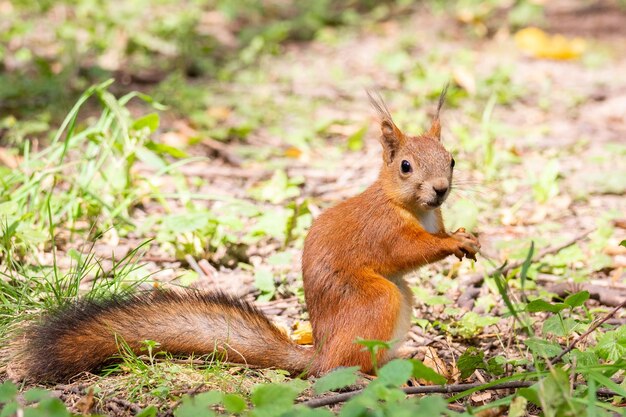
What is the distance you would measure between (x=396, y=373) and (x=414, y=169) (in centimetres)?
100

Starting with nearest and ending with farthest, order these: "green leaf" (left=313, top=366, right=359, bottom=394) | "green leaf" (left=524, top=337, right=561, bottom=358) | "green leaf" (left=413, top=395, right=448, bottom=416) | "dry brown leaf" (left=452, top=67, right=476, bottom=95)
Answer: "green leaf" (left=413, top=395, right=448, bottom=416) → "green leaf" (left=313, top=366, right=359, bottom=394) → "green leaf" (left=524, top=337, right=561, bottom=358) → "dry brown leaf" (left=452, top=67, right=476, bottom=95)

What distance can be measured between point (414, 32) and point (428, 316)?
5.43 metres

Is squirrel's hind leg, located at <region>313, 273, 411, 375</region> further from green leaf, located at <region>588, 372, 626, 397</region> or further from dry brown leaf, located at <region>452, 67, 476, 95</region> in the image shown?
dry brown leaf, located at <region>452, 67, 476, 95</region>

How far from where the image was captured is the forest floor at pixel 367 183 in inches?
124

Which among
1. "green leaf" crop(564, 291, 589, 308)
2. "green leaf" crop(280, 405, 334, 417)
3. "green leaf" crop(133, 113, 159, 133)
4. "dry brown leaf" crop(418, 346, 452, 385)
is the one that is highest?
"green leaf" crop(133, 113, 159, 133)

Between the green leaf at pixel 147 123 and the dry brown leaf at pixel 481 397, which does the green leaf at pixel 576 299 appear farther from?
the green leaf at pixel 147 123

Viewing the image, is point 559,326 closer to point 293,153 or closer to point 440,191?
point 440,191

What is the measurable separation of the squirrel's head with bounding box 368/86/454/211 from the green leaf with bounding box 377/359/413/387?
85 cm

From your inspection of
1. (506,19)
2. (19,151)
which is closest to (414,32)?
(506,19)

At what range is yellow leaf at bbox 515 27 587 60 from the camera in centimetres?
733

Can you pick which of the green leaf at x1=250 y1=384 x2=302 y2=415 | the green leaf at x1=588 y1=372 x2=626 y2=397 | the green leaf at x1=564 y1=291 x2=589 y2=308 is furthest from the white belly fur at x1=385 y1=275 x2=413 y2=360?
the green leaf at x1=250 y1=384 x2=302 y2=415

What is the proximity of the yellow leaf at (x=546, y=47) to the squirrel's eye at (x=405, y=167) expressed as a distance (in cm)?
493

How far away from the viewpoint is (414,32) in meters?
8.25

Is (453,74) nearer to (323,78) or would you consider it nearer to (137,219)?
(323,78)
